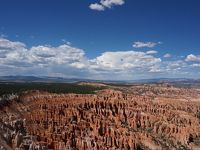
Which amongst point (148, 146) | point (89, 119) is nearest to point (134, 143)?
point (148, 146)

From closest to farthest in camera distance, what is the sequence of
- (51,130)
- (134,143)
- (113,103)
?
(51,130) → (134,143) → (113,103)

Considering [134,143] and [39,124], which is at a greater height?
[39,124]

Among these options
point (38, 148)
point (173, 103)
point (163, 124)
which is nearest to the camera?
point (38, 148)

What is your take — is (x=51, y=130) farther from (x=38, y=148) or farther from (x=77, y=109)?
(x=77, y=109)

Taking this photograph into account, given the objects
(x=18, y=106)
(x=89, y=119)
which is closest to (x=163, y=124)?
(x=89, y=119)

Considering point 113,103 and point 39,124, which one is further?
point 113,103

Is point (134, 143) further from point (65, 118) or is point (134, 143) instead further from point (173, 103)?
point (173, 103)
